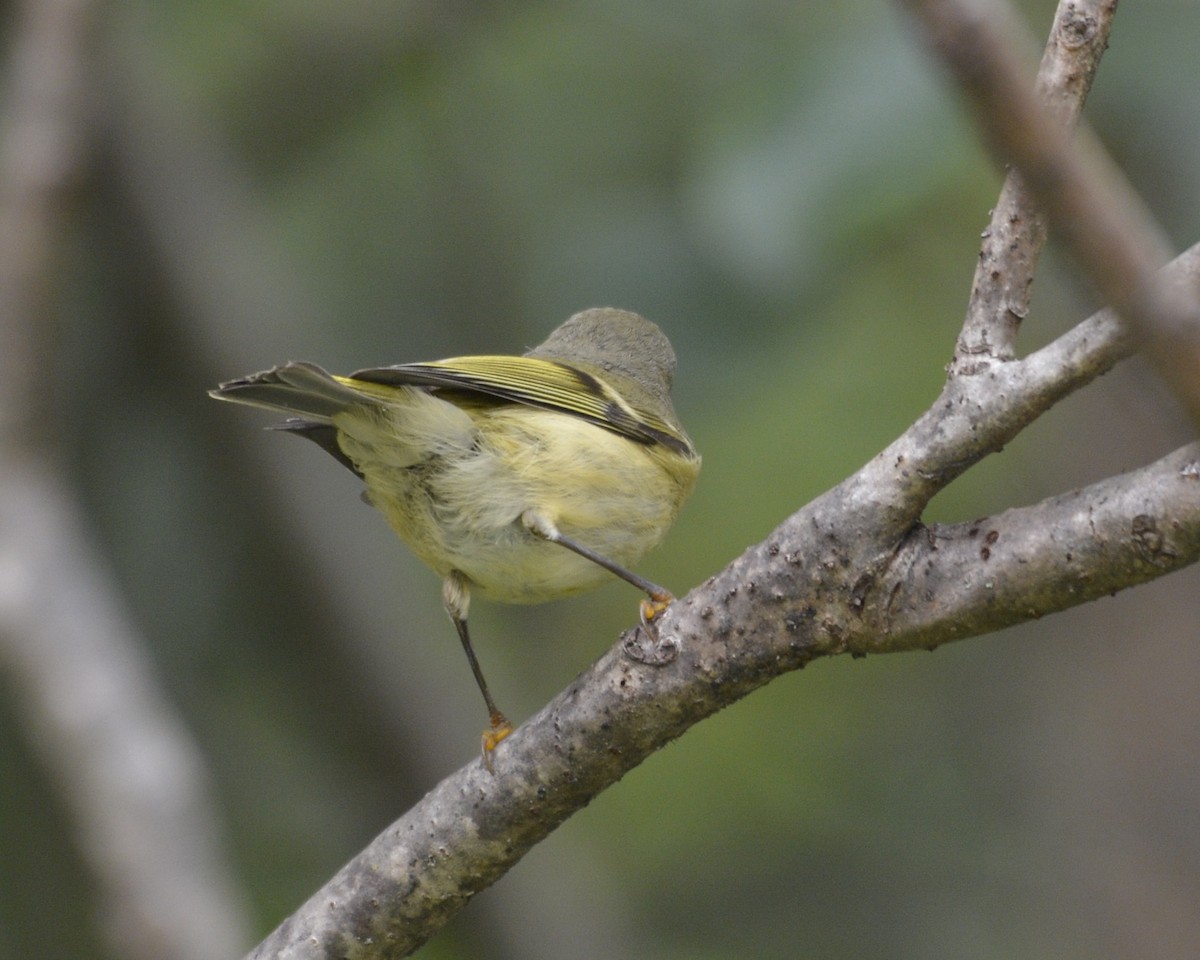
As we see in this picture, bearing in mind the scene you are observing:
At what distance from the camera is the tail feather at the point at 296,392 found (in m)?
2.77

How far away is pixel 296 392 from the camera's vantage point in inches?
115

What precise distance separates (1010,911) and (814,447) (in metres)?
2.30

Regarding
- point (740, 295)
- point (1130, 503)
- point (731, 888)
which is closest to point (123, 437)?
point (740, 295)

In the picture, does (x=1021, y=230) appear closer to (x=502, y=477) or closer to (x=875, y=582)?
(x=875, y=582)

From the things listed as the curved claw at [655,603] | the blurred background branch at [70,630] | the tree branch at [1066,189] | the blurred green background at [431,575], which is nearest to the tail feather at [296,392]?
the curved claw at [655,603]

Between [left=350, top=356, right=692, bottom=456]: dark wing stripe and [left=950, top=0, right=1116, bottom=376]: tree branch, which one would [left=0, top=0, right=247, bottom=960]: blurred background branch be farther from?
[left=950, top=0, right=1116, bottom=376]: tree branch

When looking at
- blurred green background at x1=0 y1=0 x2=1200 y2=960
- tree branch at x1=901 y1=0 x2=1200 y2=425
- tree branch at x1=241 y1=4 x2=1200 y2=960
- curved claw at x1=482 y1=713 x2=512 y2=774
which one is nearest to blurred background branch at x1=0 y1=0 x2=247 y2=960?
blurred green background at x1=0 y1=0 x2=1200 y2=960

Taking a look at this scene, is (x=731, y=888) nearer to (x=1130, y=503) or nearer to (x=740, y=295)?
(x=740, y=295)

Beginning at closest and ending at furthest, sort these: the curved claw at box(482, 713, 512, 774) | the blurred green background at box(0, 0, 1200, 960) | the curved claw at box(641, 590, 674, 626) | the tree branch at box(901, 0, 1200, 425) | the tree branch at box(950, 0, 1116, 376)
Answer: the tree branch at box(901, 0, 1200, 425), the tree branch at box(950, 0, 1116, 376), the curved claw at box(641, 590, 674, 626), the curved claw at box(482, 713, 512, 774), the blurred green background at box(0, 0, 1200, 960)

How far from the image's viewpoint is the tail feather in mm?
2771

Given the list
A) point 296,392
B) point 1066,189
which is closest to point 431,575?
point 296,392

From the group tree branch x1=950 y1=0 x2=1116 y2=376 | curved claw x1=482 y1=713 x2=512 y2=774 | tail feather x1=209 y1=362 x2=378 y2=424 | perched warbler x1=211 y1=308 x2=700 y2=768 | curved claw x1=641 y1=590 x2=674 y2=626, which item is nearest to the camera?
A: tree branch x1=950 y1=0 x2=1116 y2=376

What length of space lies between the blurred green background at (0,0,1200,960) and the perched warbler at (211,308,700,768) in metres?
1.41

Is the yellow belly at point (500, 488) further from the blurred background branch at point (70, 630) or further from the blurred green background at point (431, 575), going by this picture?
the blurred green background at point (431, 575)
